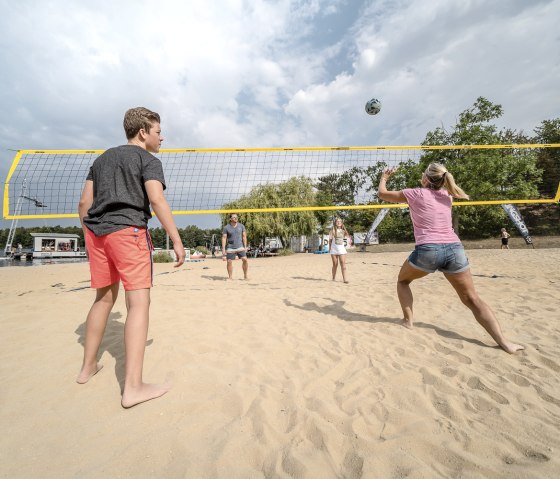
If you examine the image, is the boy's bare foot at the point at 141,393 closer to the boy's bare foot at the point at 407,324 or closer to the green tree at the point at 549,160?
the boy's bare foot at the point at 407,324

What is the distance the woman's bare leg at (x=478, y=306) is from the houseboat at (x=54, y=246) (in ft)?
138

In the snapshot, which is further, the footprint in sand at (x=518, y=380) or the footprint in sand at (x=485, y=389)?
the footprint in sand at (x=518, y=380)

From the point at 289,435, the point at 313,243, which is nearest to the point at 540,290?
the point at 289,435

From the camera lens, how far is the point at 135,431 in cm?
154

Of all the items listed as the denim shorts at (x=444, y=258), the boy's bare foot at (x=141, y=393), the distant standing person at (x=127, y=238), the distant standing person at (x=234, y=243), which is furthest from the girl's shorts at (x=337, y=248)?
the boy's bare foot at (x=141, y=393)

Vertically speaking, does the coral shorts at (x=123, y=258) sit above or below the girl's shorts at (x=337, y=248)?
above

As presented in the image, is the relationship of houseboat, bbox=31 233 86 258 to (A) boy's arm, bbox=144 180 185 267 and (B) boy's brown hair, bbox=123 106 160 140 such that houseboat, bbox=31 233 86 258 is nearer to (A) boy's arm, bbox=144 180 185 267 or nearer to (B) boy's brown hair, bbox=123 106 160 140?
(B) boy's brown hair, bbox=123 106 160 140

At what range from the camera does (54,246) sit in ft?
114

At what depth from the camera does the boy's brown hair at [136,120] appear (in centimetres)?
206

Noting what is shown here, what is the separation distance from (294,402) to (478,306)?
1.86 meters

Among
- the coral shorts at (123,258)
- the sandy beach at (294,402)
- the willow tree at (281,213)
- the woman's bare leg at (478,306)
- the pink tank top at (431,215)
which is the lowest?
the sandy beach at (294,402)

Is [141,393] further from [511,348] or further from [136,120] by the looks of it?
[511,348]

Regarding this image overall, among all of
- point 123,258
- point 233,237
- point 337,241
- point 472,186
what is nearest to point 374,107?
point 337,241

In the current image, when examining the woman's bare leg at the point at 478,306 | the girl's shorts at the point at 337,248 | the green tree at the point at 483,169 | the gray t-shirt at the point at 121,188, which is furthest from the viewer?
the green tree at the point at 483,169
